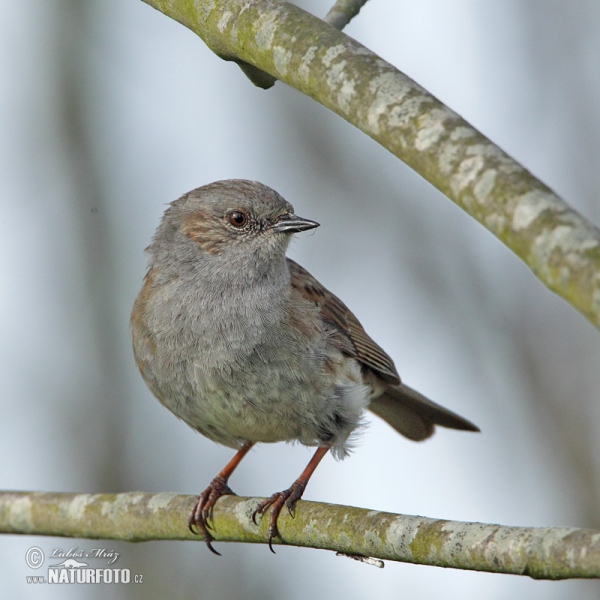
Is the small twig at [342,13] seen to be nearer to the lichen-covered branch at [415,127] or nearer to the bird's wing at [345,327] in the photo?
the lichen-covered branch at [415,127]

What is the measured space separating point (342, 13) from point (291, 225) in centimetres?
164

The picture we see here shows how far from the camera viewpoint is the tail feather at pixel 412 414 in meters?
6.28

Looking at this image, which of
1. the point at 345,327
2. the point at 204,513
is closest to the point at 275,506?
the point at 204,513

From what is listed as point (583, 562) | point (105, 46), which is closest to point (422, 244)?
point (105, 46)

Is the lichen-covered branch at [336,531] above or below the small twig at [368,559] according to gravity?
above

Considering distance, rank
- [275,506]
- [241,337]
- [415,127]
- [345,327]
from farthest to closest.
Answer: [345,327], [241,337], [275,506], [415,127]

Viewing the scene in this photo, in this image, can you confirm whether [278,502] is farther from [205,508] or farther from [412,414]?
[412,414]

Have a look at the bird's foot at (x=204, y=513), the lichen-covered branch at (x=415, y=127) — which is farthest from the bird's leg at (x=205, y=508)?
the lichen-covered branch at (x=415, y=127)

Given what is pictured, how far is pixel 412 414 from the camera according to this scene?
6480 millimetres

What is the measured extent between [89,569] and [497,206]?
4.94m

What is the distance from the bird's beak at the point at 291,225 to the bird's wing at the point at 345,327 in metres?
0.38

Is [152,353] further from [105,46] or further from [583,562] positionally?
[105,46]

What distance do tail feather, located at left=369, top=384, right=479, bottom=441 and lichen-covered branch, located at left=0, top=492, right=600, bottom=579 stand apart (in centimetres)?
206

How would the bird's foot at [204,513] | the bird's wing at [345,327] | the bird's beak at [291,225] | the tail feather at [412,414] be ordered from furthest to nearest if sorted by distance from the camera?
the tail feather at [412,414]
the bird's wing at [345,327]
the bird's beak at [291,225]
the bird's foot at [204,513]
